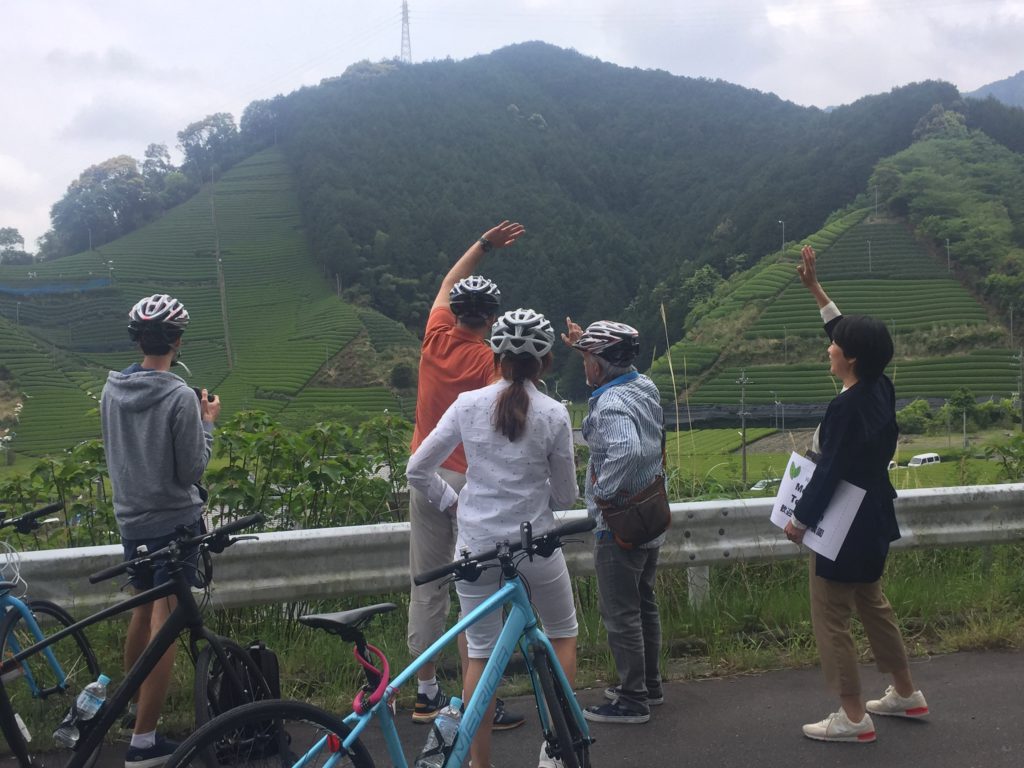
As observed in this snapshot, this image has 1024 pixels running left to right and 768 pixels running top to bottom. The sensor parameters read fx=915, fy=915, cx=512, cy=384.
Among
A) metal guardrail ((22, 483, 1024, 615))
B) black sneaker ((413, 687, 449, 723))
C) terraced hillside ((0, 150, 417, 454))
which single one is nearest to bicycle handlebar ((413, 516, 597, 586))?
black sneaker ((413, 687, 449, 723))

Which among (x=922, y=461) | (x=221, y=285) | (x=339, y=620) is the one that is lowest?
(x=922, y=461)

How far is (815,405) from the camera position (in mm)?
65500

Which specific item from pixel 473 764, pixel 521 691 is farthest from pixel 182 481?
pixel 521 691

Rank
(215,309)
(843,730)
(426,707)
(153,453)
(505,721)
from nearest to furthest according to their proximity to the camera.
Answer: (153,453) < (843,730) < (505,721) < (426,707) < (215,309)

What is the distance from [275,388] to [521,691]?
6847cm

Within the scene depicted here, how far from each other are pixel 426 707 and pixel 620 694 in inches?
33.5

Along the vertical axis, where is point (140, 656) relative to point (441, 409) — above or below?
below

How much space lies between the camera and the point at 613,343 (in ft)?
12.9

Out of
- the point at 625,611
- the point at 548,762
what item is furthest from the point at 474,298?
the point at 548,762

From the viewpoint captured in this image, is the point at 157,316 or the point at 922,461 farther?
the point at 922,461

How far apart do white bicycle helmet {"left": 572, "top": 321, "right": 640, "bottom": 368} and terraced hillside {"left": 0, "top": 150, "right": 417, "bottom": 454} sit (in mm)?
45701

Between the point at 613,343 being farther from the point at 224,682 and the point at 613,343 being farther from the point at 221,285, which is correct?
the point at 221,285

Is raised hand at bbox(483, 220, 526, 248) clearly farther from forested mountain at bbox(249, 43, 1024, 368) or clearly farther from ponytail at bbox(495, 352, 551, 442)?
forested mountain at bbox(249, 43, 1024, 368)

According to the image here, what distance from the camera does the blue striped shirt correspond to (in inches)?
146
